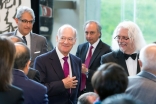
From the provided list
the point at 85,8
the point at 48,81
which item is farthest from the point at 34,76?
the point at 85,8

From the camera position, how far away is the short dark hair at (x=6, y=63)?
2.35 m

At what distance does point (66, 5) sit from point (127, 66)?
160 inches

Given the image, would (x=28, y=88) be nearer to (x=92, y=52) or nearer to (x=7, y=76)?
(x=7, y=76)

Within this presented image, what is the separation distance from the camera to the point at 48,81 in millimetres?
3588

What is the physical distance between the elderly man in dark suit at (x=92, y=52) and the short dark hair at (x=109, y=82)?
6.53 feet

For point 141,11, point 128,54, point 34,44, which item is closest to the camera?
point 128,54

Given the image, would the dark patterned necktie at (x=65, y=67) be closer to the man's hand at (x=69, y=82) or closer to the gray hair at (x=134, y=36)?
the man's hand at (x=69, y=82)

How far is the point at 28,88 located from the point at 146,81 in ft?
2.80

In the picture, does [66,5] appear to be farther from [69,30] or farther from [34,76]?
[34,76]

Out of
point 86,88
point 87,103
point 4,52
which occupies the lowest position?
point 86,88

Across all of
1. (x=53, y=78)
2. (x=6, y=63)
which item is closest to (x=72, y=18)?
(x=53, y=78)

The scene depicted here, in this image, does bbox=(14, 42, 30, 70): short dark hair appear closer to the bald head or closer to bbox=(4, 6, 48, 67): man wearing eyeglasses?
the bald head

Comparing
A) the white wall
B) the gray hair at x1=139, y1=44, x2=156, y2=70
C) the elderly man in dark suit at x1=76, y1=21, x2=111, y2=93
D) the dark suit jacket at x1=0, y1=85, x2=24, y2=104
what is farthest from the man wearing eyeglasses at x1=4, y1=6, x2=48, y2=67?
the white wall

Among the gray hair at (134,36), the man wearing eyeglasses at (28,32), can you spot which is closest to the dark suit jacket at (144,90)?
the gray hair at (134,36)
